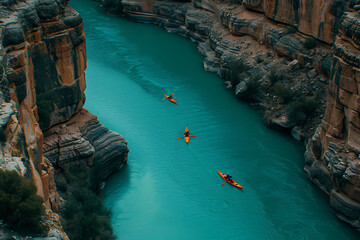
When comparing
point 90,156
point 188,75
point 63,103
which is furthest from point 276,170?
point 188,75

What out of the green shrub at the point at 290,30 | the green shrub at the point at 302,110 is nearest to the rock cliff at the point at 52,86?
the green shrub at the point at 302,110

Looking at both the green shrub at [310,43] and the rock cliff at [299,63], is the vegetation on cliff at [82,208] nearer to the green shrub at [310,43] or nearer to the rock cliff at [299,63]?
the rock cliff at [299,63]

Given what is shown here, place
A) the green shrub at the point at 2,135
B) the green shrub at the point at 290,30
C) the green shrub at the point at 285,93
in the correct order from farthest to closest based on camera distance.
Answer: the green shrub at the point at 290,30
the green shrub at the point at 285,93
the green shrub at the point at 2,135

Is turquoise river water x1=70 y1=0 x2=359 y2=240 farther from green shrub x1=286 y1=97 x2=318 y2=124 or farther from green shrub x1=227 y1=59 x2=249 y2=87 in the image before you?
green shrub x1=286 y1=97 x2=318 y2=124

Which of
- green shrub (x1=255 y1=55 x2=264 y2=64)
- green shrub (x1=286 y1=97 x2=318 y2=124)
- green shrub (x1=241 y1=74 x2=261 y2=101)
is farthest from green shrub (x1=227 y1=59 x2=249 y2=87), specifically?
green shrub (x1=286 y1=97 x2=318 y2=124)

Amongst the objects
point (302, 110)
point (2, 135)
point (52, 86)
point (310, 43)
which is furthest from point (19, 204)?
point (310, 43)

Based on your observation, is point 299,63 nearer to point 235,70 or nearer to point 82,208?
point 235,70

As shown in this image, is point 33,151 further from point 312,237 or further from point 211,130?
point 211,130
